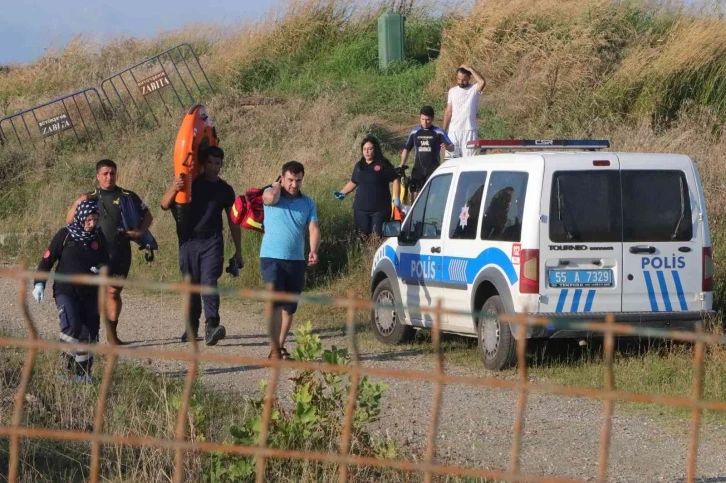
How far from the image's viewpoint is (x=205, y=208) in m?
9.85

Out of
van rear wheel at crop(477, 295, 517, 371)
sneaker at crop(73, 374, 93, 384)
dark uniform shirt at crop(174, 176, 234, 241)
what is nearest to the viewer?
sneaker at crop(73, 374, 93, 384)

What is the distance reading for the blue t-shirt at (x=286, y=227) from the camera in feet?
30.5

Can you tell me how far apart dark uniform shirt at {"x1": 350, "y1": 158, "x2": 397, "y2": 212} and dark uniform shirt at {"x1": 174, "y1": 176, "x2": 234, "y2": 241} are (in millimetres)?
3206

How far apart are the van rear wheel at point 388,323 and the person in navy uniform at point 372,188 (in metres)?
2.26

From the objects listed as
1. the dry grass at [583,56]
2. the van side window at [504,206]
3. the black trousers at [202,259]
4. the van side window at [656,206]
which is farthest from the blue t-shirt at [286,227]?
the dry grass at [583,56]

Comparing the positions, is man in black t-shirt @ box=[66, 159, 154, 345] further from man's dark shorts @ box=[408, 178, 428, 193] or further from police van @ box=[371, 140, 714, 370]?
man's dark shorts @ box=[408, 178, 428, 193]

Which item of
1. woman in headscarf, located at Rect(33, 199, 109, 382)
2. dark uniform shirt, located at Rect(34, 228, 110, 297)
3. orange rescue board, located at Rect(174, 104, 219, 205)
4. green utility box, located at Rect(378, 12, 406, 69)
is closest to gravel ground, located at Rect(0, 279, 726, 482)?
woman in headscarf, located at Rect(33, 199, 109, 382)

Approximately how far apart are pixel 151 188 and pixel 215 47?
30.6ft

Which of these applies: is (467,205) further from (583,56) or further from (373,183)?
(583,56)

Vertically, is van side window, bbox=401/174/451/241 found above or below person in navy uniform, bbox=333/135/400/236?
above

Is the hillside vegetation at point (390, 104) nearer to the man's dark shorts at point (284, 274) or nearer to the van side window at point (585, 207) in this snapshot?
the van side window at point (585, 207)

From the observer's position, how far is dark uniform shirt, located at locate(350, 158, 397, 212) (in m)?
12.9

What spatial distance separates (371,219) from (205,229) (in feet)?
11.8

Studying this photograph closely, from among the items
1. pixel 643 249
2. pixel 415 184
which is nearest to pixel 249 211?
pixel 643 249
